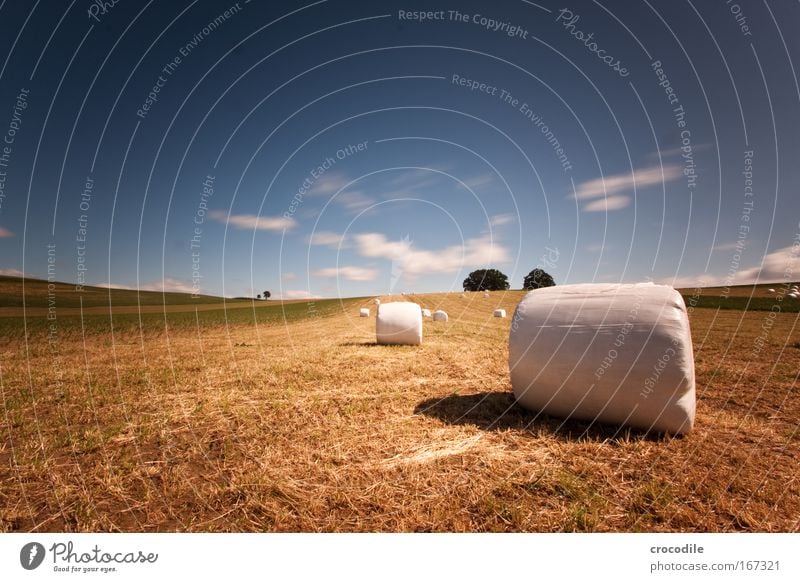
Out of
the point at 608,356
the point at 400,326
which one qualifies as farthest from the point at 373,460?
the point at 400,326

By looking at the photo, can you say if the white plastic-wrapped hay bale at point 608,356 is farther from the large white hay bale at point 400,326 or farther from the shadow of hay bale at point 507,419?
the large white hay bale at point 400,326

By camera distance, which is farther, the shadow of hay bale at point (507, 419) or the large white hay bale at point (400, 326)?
the large white hay bale at point (400, 326)

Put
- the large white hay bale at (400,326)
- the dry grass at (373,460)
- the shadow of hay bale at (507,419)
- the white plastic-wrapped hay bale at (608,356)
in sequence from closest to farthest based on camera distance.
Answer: the dry grass at (373,460)
the white plastic-wrapped hay bale at (608,356)
the shadow of hay bale at (507,419)
the large white hay bale at (400,326)

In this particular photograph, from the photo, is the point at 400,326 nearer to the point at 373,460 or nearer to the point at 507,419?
the point at 507,419

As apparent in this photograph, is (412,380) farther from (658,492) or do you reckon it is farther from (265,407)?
(658,492)

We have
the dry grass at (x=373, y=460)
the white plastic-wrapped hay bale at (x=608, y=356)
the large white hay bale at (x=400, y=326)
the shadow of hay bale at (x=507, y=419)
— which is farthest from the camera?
the large white hay bale at (x=400, y=326)

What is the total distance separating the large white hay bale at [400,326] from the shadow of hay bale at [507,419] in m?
6.73

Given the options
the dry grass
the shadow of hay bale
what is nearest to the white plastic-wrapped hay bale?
the shadow of hay bale

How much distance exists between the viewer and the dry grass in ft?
10.4

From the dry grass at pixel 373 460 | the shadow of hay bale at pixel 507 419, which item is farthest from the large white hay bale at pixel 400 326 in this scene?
the shadow of hay bale at pixel 507 419

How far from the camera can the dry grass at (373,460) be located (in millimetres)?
3166

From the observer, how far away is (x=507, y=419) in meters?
5.50

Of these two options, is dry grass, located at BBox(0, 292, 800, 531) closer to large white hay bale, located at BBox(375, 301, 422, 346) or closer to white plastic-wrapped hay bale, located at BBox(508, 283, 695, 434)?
white plastic-wrapped hay bale, located at BBox(508, 283, 695, 434)
